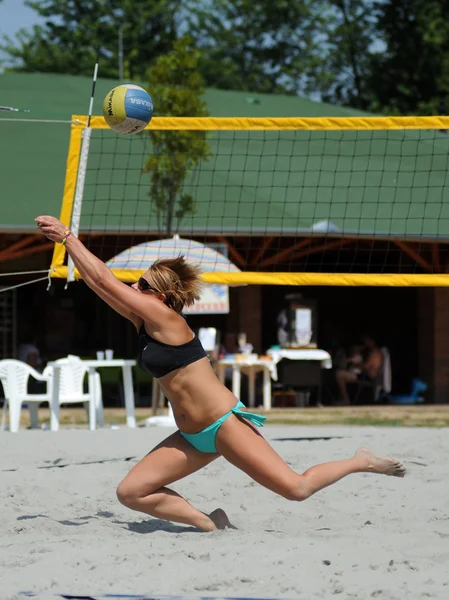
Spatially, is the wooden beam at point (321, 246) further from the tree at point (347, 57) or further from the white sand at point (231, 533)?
the tree at point (347, 57)

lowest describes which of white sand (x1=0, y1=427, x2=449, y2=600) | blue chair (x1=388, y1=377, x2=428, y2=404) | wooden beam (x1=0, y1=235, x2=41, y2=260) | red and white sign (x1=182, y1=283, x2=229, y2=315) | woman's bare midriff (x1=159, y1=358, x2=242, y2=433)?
white sand (x1=0, y1=427, x2=449, y2=600)

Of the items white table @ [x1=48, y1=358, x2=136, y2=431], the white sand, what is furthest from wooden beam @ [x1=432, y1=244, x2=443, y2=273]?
the white sand

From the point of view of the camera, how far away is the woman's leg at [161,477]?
4.71 meters

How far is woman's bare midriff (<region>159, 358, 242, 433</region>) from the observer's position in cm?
458

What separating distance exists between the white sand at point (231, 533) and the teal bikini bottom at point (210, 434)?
0.41 m

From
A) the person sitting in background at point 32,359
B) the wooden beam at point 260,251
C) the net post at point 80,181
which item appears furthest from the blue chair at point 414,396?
the net post at point 80,181

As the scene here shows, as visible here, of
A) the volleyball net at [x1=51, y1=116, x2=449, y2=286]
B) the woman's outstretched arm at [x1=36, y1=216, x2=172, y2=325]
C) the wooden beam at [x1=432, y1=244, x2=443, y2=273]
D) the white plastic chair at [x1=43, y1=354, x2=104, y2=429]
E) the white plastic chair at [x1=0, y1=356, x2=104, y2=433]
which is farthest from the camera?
the wooden beam at [x1=432, y1=244, x2=443, y2=273]

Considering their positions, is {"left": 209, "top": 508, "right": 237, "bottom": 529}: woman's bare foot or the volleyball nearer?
{"left": 209, "top": 508, "right": 237, "bottom": 529}: woman's bare foot

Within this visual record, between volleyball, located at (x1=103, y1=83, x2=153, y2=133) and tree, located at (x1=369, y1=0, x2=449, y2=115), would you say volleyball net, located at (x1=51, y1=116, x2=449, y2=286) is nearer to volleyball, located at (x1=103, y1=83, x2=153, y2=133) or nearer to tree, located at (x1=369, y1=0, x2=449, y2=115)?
volleyball, located at (x1=103, y1=83, x2=153, y2=133)

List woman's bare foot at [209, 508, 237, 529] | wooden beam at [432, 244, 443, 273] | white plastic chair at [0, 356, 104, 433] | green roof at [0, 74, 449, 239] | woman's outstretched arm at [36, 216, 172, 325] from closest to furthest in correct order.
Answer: woman's outstretched arm at [36, 216, 172, 325] < woman's bare foot at [209, 508, 237, 529] < white plastic chair at [0, 356, 104, 433] < green roof at [0, 74, 449, 239] < wooden beam at [432, 244, 443, 273]

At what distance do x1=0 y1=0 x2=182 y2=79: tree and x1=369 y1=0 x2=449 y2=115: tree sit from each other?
606 cm

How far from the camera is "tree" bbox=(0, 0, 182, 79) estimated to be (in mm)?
28938

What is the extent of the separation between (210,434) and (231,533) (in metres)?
0.57

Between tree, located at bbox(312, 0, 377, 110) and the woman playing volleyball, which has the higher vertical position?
tree, located at bbox(312, 0, 377, 110)
